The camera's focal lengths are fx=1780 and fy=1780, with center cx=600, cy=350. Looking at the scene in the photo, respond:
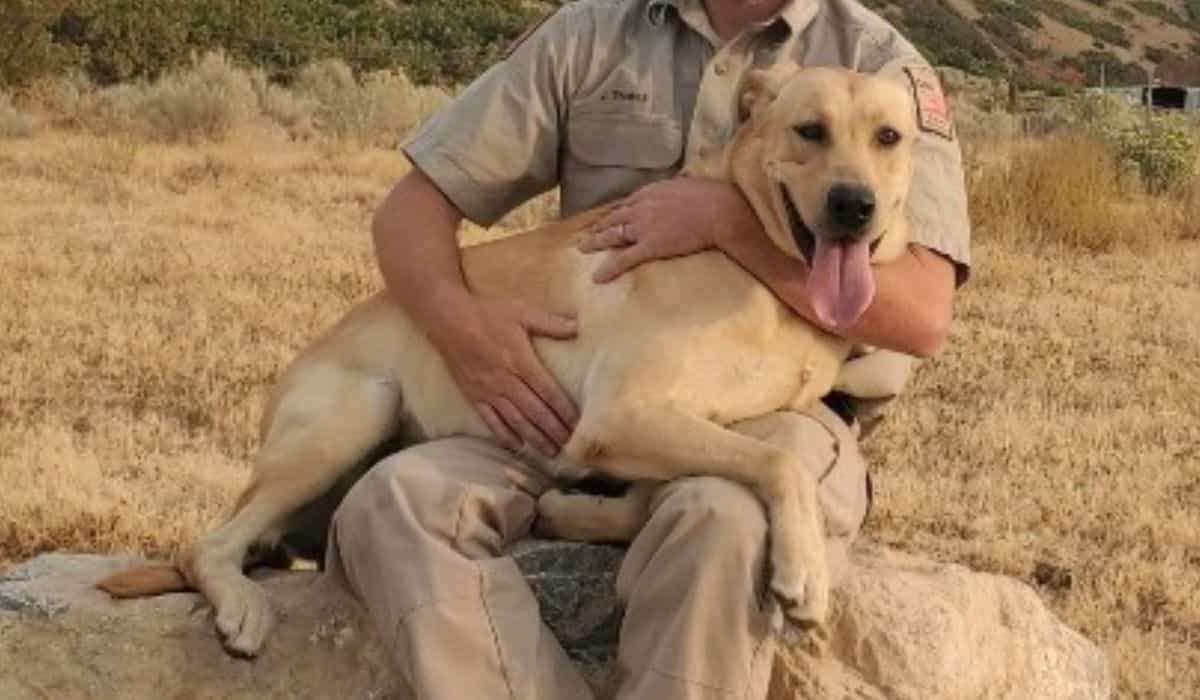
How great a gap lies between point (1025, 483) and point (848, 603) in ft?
10.3

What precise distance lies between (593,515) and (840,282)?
26.4 inches

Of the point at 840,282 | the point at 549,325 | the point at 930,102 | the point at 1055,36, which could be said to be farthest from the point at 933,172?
the point at 1055,36

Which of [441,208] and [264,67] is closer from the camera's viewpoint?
[441,208]

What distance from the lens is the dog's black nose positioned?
3400mm

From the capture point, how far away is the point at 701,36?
415 cm

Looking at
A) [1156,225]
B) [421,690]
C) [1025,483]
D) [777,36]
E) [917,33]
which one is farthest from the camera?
[917,33]

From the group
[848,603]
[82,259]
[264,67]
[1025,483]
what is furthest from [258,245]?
[264,67]

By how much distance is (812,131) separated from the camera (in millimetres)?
3559

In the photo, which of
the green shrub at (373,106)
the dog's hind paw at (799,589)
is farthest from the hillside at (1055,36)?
the dog's hind paw at (799,589)

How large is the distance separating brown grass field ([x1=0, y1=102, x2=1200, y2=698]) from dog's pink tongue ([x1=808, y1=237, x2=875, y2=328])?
6.77 ft

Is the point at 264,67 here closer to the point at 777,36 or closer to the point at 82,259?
the point at 82,259

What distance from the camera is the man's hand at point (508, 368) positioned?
3.70 meters

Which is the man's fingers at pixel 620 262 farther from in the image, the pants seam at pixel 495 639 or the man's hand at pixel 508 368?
the pants seam at pixel 495 639

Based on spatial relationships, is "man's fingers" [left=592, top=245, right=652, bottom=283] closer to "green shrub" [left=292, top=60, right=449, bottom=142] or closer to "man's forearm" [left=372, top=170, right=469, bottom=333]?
"man's forearm" [left=372, top=170, right=469, bottom=333]
